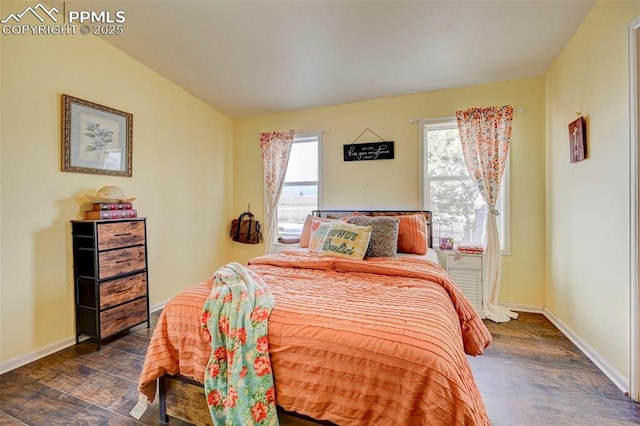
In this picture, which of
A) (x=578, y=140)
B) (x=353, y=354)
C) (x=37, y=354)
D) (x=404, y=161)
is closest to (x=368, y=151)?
(x=404, y=161)

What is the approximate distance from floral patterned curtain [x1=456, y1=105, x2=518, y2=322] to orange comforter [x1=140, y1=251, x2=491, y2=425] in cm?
177

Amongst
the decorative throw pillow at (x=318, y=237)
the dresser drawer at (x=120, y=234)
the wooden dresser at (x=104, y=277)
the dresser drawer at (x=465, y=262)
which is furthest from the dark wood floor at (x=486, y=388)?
the decorative throw pillow at (x=318, y=237)

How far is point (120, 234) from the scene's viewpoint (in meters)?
2.44

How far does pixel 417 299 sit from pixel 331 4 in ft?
6.90

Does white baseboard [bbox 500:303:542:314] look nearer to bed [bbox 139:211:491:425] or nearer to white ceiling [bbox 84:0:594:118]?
bed [bbox 139:211:491:425]

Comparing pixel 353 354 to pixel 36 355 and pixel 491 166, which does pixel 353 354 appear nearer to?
pixel 36 355

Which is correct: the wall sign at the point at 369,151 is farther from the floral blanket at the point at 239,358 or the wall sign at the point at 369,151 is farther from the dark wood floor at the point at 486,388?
the floral blanket at the point at 239,358

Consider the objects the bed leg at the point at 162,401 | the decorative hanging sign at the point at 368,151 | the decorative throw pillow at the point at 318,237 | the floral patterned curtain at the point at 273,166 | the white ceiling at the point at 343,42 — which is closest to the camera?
the bed leg at the point at 162,401

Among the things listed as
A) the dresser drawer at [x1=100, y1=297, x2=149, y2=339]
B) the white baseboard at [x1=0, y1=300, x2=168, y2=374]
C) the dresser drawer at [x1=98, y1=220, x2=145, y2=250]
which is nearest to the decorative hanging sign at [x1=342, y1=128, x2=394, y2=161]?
the dresser drawer at [x1=98, y1=220, x2=145, y2=250]

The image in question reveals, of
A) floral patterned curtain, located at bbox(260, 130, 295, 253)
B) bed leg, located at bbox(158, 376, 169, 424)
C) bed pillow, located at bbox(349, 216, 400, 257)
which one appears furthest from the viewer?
floral patterned curtain, located at bbox(260, 130, 295, 253)

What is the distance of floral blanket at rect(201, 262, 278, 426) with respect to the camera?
1.15m

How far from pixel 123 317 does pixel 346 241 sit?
81.3 inches

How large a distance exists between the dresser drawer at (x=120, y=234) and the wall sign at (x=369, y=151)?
247 cm

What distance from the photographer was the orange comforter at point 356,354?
3.18 feet
